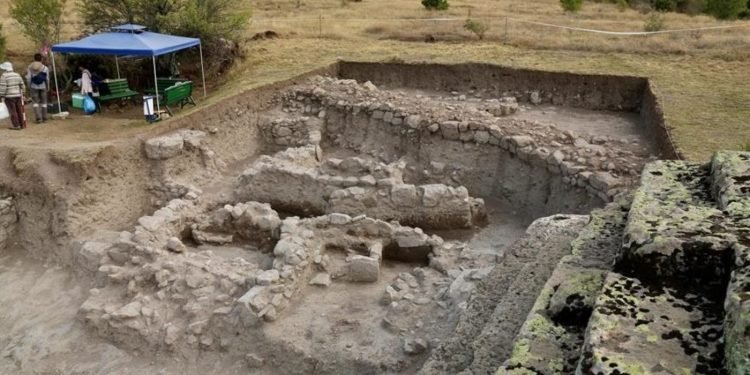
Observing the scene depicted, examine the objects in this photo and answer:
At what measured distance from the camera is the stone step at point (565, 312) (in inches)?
113

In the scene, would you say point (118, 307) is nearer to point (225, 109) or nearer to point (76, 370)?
point (76, 370)

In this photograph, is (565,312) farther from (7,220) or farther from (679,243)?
(7,220)

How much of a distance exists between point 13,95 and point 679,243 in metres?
12.5

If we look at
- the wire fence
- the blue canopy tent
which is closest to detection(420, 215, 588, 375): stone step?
the blue canopy tent

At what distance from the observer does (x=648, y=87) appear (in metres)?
14.6

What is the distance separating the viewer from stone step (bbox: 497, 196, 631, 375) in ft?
Answer: 9.41

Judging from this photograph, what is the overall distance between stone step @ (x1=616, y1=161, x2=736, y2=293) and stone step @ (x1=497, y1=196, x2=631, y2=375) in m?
0.26

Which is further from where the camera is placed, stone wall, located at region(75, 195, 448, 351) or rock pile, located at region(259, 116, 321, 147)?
rock pile, located at region(259, 116, 321, 147)

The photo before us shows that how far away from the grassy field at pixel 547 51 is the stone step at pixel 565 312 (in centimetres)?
721

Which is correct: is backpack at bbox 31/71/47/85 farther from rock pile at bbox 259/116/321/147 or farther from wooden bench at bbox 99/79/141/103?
rock pile at bbox 259/116/321/147

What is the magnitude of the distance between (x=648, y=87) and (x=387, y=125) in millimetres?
5746

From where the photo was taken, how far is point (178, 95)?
13.9m

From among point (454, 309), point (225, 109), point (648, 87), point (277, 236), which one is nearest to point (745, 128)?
point (648, 87)

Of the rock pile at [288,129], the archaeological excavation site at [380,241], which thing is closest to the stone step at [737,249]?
the archaeological excavation site at [380,241]
